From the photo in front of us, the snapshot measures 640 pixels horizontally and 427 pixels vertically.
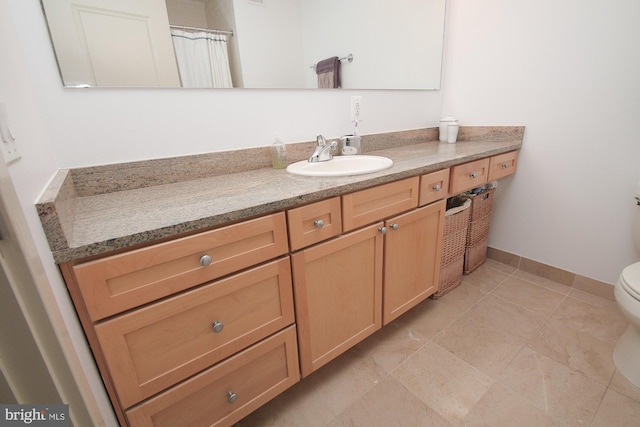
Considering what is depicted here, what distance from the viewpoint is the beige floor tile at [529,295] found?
1576 millimetres

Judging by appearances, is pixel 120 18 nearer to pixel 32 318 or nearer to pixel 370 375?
pixel 32 318

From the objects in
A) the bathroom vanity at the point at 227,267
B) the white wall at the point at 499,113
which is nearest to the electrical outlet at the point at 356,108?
the white wall at the point at 499,113

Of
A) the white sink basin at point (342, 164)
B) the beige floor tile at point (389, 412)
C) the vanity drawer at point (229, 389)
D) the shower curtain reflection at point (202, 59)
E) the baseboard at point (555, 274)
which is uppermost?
the shower curtain reflection at point (202, 59)

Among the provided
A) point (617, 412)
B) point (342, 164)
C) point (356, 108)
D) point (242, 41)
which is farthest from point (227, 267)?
point (617, 412)

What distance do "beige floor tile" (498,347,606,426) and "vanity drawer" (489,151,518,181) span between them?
928 mm

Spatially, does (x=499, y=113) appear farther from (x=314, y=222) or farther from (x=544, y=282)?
(x=314, y=222)

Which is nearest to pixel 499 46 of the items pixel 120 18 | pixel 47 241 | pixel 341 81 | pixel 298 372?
pixel 341 81

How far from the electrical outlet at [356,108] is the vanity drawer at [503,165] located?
77cm

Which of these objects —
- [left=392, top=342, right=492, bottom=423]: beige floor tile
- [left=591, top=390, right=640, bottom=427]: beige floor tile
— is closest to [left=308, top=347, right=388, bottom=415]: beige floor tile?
[left=392, top=342, right=492, bottom=423]: beige floor tile

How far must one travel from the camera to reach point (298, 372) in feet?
3.46

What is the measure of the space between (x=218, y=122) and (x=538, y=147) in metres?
1.76

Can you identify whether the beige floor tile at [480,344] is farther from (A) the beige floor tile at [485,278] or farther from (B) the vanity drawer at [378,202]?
(B) the vanity drawer at [378,202]

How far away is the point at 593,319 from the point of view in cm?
146

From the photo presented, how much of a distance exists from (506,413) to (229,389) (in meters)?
0.98
